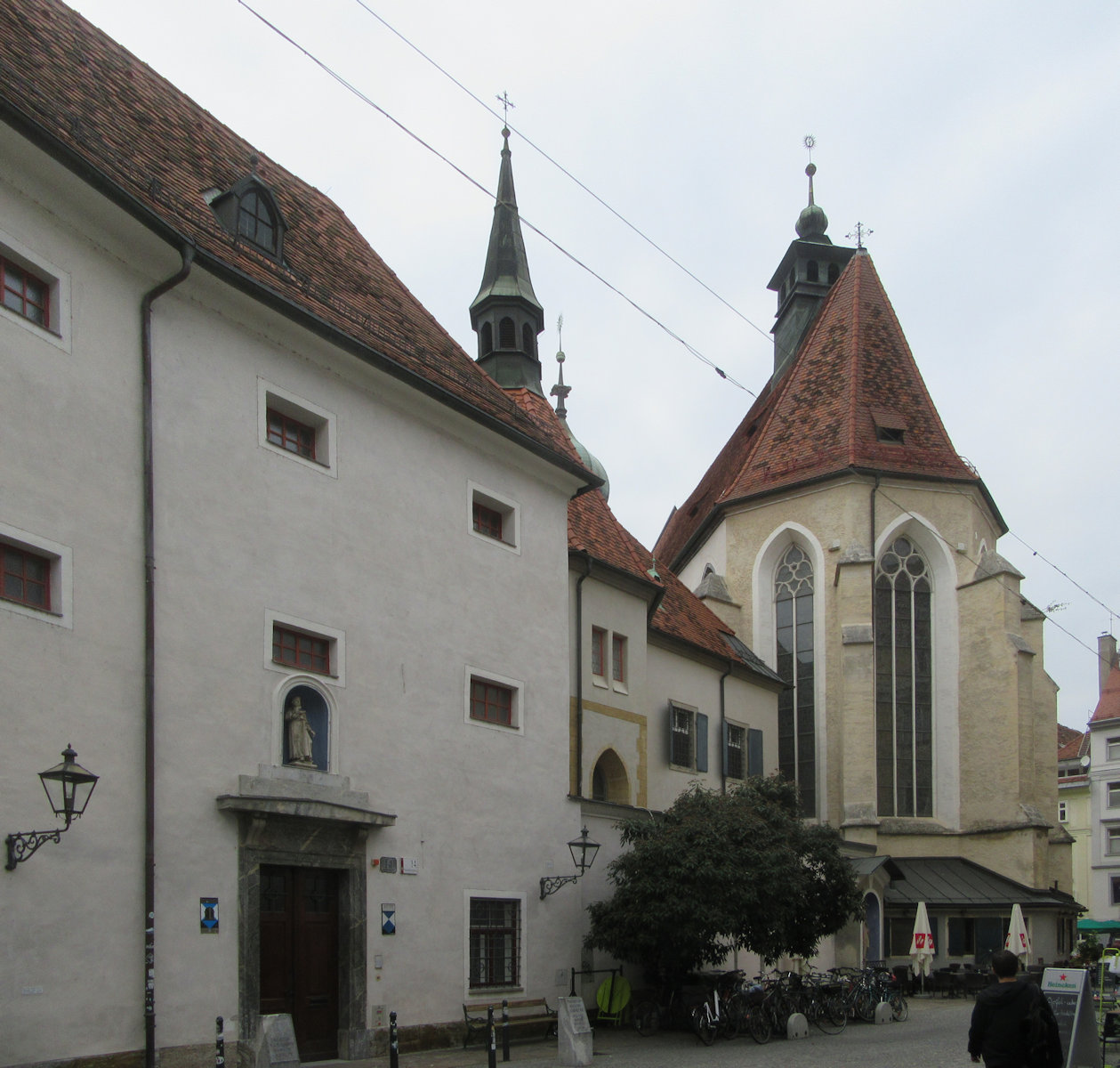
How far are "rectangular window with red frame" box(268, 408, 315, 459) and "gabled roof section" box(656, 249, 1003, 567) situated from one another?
79.9 ft

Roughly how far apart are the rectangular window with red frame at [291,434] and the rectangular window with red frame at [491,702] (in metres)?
4.23

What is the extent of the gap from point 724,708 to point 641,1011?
33.2 feet

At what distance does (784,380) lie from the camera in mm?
44438

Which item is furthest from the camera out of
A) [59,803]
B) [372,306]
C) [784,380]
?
[784,380]

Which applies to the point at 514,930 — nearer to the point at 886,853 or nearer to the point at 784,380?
the point at 886,853

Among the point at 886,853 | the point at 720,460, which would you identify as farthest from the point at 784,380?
the point at 886,853

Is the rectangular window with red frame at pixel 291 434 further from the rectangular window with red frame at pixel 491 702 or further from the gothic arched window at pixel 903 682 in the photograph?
the gothic arched window at pixel 903 682

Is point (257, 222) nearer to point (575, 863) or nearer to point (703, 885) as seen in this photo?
point (575, 863)

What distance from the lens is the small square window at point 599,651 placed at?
76.6 ft

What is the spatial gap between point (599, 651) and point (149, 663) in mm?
11426

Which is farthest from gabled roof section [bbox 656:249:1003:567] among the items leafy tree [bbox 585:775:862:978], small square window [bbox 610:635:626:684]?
leafy tree [bbox 585:775:862:978]

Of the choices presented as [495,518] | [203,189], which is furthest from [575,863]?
[203,189]

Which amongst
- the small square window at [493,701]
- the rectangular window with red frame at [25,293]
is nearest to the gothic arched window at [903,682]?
the small square window at [493,701]

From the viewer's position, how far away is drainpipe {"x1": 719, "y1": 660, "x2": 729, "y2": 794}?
2872cm
